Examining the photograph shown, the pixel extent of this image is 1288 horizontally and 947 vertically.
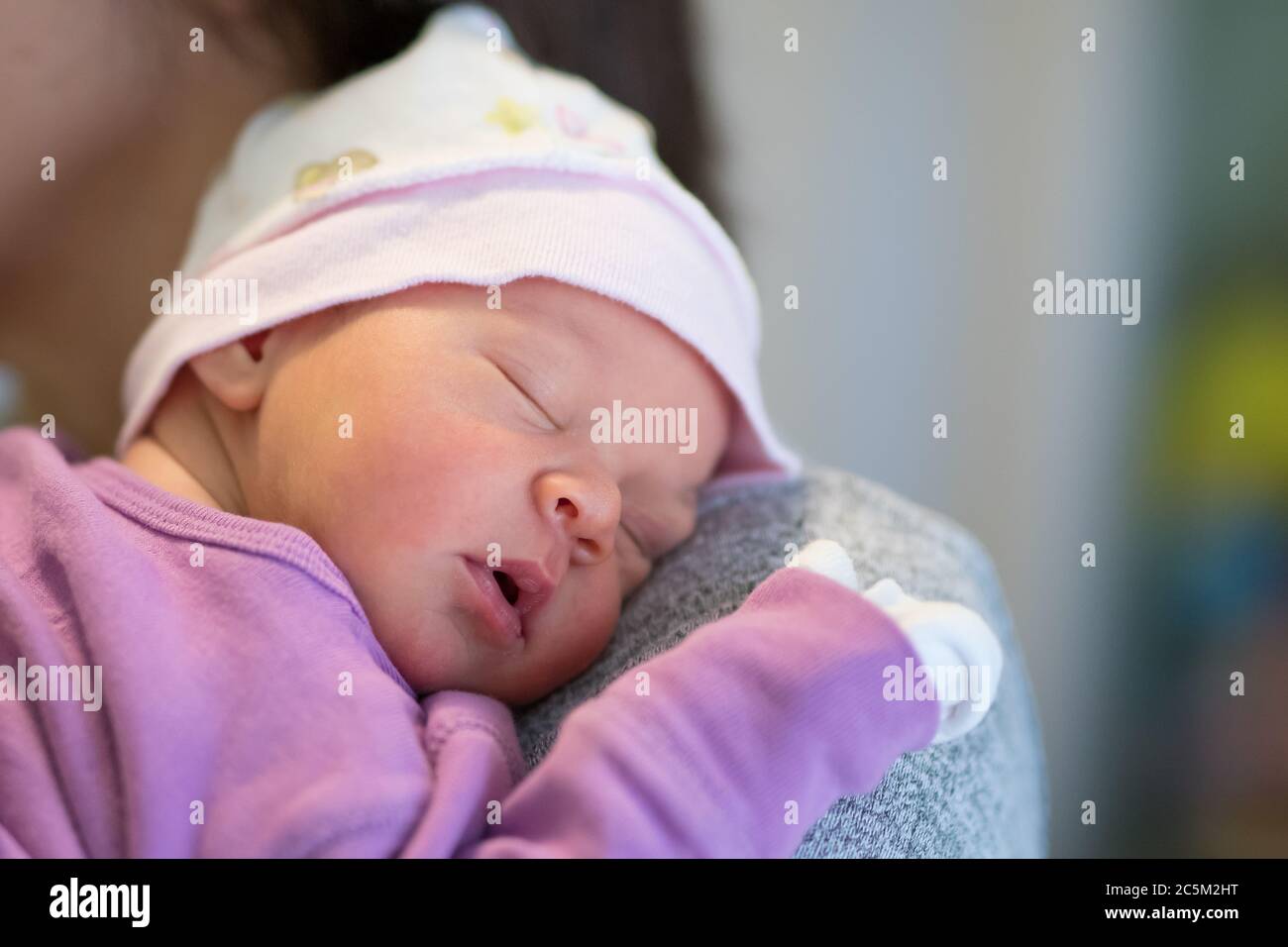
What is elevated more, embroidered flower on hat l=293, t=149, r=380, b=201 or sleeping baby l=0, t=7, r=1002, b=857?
embroidered flower on hat l=293, t=149, r=380, b=201

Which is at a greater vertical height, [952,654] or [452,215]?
[452,215]

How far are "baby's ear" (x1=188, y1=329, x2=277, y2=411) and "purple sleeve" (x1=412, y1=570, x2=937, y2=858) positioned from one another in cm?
35

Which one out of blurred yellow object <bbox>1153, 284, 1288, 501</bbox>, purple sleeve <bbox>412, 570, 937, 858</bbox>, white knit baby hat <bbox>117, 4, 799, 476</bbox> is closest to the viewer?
purple sleeve <bbox>412, 570, 937, 858</bbox>

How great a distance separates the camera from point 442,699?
28.9 inches

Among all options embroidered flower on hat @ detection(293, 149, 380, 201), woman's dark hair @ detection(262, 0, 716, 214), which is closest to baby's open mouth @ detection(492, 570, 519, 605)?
embroidered flower on hat @ detection(293, 149, 380, 201)

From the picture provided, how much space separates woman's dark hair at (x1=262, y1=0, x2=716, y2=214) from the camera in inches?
41.2

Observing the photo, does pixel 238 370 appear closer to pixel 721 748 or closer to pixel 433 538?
pixel 433 538

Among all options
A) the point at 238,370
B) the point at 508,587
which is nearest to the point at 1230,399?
the point at 508,587

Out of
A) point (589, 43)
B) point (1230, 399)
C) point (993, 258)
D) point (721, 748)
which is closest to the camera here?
point (721, 748)

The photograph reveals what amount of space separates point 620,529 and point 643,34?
618 millimetres

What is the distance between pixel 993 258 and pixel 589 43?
2.45 ft

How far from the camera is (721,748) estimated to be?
24.0 inches

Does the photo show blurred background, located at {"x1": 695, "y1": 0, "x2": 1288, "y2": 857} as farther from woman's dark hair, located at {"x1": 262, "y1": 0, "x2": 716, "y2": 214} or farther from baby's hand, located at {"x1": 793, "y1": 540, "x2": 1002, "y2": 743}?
baby's hand, located at {"x1": 793, "y1": 540, "x2": 1002, "y2": 743}
